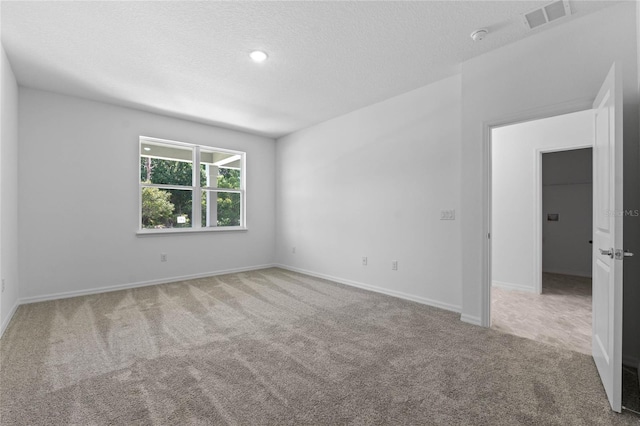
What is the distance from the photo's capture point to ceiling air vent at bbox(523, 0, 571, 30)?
231 centimetres

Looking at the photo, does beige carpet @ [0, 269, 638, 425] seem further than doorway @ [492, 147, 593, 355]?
No

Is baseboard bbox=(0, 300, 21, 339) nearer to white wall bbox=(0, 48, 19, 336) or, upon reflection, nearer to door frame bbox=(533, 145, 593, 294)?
white wall bbox=(0, 48, 19, 336)

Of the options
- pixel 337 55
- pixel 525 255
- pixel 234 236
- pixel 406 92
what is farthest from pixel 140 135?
pixel 525 255

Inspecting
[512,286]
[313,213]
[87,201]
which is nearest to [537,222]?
[512,286]

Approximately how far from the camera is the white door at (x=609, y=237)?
1748 millimetres

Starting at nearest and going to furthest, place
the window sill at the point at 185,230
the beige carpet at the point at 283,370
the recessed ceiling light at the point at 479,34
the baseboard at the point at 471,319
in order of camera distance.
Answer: the beige carpet at the point at 283,370, the recessed ceiling light at the point at 479,34, the baseboard at the point at 471,319, the window sill at the point at 185,230

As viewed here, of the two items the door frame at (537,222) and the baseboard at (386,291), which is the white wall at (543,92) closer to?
the baseboard at (386,291)

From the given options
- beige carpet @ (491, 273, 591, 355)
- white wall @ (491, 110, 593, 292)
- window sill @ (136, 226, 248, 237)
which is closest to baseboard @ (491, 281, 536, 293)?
white wall @ (491, 110, 593, 292)

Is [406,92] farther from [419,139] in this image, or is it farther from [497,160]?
[497,160]

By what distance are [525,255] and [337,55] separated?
3.82 meters

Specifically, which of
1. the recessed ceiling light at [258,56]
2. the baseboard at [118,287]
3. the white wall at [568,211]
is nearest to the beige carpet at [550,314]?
the white wall at [568,211]

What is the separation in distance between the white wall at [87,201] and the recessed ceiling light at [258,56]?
2632 millimetres

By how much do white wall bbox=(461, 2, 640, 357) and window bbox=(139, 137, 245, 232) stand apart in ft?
13.6

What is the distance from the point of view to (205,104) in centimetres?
438
